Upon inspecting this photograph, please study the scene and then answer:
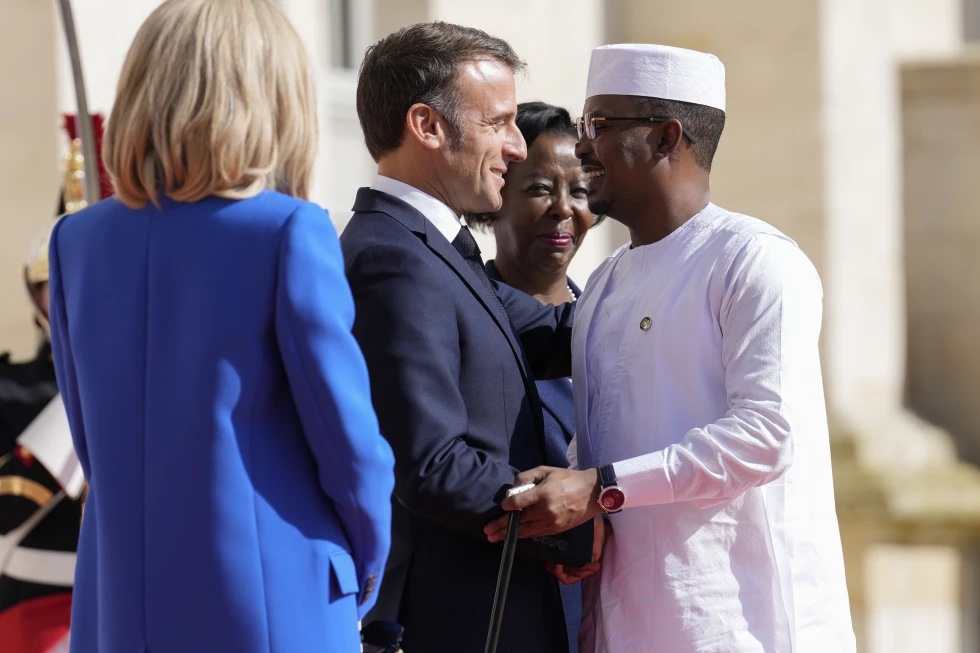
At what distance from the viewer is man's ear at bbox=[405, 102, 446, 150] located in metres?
3.22

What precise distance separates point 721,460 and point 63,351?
113cm

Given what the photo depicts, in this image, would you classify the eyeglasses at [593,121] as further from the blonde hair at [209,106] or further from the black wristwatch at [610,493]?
the blonde hair at [209,106]

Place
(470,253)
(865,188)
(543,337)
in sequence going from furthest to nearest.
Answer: (865,188)
(543,337)
(470,253)

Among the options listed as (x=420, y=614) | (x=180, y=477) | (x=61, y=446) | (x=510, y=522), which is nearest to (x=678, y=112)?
(x=510, y=522)

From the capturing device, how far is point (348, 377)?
2.38 meters

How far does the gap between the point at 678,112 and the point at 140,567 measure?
1419 millimetres

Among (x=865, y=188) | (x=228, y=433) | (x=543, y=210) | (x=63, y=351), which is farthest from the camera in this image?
(x=865, y=188)

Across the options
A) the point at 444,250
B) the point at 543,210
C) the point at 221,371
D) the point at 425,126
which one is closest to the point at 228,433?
the point at 221,371

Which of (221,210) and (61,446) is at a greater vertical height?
(221,210)

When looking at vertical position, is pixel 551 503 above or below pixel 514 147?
below

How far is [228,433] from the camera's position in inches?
92.1

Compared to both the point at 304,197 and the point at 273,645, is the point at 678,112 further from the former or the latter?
the point at 273,645

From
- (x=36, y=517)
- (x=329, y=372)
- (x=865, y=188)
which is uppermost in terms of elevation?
(x=329, y=372)

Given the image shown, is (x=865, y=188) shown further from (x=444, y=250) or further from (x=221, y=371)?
(x=221, y=371)
